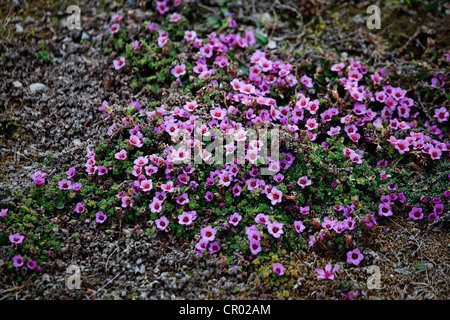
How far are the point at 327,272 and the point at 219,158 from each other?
1.31 m

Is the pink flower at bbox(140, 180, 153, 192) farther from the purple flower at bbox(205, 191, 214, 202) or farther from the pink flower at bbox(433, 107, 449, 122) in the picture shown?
the pink flower at bbox(433, 107, 449, 122)

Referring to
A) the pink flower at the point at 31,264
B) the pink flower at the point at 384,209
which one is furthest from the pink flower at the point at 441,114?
the pink flower at the point at 31,264

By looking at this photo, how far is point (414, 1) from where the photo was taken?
4.97m

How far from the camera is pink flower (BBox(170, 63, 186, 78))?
4000 mm

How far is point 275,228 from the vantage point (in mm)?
3219

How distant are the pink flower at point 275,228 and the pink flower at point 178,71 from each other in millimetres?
1828

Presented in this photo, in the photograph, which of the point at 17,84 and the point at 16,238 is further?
the point at 17,84

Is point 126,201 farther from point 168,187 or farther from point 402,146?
point 402,146

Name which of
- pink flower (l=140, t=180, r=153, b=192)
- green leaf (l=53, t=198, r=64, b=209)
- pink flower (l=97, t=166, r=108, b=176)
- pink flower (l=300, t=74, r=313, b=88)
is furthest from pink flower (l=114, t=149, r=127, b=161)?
pink flower (l=300, t=74, r=313, b=88)

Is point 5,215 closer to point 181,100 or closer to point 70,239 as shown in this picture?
point 70,239

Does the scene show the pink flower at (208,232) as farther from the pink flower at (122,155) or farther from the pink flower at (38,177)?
the pink flower at (38,177)

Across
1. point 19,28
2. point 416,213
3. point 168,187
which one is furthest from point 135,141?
point 416,213

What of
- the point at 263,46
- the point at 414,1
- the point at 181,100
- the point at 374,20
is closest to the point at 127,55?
the point at 181,100
